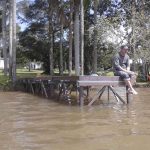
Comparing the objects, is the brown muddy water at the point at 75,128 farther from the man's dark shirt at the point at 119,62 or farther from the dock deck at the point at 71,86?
the man's dark shirt at the point at 119,62

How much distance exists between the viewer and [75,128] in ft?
37.1

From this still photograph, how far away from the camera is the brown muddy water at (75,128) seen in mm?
9125

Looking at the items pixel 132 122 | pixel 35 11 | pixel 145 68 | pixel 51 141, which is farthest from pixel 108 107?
pixel 35 11

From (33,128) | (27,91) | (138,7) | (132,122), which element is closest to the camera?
(33,128)

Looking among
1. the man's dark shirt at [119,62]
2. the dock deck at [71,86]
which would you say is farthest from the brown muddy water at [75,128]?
the man's dark shirt at [119,62]

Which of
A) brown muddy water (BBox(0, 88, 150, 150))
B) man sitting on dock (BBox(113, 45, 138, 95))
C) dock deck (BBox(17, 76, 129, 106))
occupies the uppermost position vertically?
man sitting on dock (BBox(113, 45, 138, 95))

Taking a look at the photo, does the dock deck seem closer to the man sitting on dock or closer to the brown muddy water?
the man sitting on dock

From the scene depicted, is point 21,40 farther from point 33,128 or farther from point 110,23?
point 33,128

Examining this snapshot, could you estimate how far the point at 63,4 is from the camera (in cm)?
3612

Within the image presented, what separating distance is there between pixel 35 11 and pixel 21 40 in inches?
166

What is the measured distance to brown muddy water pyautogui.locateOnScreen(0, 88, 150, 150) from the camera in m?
9.12

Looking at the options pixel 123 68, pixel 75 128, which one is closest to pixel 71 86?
pixel 123 68

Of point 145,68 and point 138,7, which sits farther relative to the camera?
point 145,68

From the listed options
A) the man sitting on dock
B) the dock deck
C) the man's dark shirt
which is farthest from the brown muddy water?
the man's dark shirt
